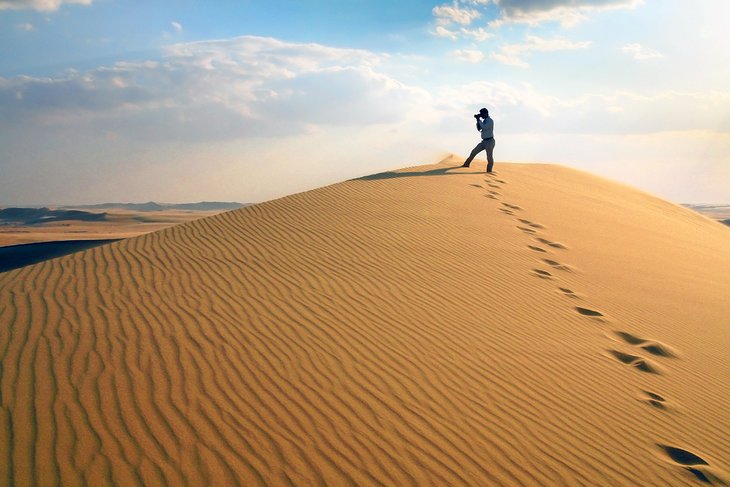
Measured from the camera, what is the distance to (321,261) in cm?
736

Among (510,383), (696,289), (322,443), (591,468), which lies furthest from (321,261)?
(696,289)

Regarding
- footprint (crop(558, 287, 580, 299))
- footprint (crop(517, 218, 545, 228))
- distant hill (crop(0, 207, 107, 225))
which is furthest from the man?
distant hill (crop(0, 207, 107, 225))

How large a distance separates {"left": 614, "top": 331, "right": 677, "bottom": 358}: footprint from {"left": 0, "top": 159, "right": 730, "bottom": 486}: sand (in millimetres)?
18

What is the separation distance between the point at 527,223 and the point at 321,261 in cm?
514

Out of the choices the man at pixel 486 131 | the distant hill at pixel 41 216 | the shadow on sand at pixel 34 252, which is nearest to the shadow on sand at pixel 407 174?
the man at pixel 486 131

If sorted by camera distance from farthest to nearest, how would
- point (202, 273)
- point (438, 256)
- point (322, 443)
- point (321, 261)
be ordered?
point (438, 256)
point (321, 261)
point (202, 273)
point (322, 443)

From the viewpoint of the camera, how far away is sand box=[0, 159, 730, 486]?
11.2ft

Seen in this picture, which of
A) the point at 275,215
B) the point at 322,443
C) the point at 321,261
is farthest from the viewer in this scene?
the point at 275,215

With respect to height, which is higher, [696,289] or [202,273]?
[202,273]

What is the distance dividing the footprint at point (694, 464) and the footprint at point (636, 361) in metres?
1.35

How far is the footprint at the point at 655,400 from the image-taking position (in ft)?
14.8

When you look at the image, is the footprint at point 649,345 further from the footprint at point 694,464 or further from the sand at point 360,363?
the footprint at point 694,464

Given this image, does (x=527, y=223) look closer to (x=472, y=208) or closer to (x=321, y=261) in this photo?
(x=472, y=208)

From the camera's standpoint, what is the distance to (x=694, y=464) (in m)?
3.77
